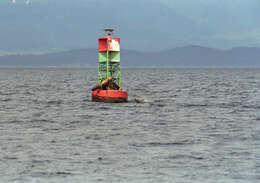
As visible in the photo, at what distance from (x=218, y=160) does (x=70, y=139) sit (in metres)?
9.80

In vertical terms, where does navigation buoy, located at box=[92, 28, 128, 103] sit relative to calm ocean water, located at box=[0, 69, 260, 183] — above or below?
above

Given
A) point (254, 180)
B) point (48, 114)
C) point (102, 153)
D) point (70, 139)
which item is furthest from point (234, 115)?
point (254, 180)

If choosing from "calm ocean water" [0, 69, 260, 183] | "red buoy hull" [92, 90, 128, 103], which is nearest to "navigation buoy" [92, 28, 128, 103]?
"red buoy hull" [92, 90, 128, 103]

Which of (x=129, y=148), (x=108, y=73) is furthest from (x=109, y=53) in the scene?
(x=129, y=148)

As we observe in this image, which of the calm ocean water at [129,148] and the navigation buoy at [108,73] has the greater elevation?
the navigation buoy at [108,73]

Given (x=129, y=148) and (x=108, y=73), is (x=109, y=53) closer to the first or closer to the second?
(x=108, y=73)

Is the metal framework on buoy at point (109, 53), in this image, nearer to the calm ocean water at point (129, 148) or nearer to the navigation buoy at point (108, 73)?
the navigation buoy at point (108, 73)

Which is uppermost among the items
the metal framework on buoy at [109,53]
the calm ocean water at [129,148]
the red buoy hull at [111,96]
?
the metal framework on buoy at [109,53]

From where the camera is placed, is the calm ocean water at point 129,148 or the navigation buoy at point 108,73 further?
the navigation buoy at point 108,73

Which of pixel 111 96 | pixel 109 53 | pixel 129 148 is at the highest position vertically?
pixel 109 53

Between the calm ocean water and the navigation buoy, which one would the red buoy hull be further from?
the calm ocean water

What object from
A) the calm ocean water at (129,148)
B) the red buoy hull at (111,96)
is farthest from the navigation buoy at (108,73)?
the calm ocean water at (129,148)

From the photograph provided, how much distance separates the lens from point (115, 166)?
71.6 feet

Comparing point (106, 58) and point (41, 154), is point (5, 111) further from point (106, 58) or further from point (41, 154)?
point (41, 154)
